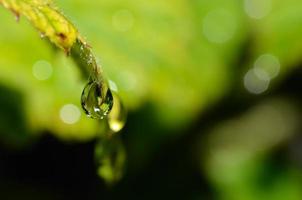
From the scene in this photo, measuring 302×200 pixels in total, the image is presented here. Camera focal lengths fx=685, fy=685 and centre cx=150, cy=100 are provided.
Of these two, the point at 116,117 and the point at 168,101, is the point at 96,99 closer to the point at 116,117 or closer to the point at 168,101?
the point at 116,117

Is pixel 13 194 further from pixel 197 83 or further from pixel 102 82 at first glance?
pixel 102 82

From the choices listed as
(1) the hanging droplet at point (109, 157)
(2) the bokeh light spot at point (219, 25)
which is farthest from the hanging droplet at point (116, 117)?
(2) the bokeh light spot at point (219, 25)

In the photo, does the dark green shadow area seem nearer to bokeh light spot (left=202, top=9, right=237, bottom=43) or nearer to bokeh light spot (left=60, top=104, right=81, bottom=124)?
bokeh light spot (left=60, top=104, right=81, bottom=124)

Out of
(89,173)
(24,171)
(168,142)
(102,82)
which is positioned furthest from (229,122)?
(102,82)

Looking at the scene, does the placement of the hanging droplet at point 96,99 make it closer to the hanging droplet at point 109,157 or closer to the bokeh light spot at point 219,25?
the hanging droplet at point 109,157

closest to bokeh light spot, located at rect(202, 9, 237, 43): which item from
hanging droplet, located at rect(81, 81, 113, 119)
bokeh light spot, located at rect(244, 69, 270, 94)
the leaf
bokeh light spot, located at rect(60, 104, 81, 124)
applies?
bokeh light spot, located at rect(244, 69, 270, 94)

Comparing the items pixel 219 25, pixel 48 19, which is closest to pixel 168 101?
pixel 219 25
